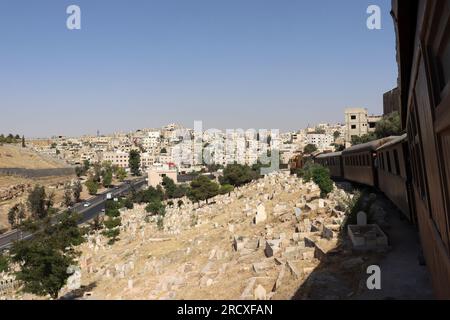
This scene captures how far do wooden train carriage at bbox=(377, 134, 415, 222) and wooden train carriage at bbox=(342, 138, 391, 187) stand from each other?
1534mm

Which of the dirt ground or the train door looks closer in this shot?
the train door

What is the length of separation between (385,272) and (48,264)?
45.7 ft

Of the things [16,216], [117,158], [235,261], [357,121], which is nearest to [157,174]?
[16,216]

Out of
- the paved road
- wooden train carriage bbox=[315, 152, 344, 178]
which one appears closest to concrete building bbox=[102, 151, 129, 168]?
the paved road

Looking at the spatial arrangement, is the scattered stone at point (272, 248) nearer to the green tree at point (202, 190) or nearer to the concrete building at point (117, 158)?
the green tree at point (202, 190)

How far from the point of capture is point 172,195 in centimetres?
7131

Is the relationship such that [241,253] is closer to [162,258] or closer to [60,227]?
[162,258]

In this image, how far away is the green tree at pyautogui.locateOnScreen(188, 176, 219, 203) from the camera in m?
46.7

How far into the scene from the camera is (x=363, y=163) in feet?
58.6

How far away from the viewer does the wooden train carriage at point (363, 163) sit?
15570 millimetres

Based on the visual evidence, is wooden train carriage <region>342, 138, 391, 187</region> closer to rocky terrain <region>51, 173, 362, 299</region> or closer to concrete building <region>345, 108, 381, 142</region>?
rocky terrain <region>51, 173, 362, 299</region>

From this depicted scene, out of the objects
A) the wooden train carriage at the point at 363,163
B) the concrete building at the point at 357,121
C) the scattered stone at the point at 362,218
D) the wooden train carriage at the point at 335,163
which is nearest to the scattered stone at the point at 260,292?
the scattered stone at the point at 362,218
